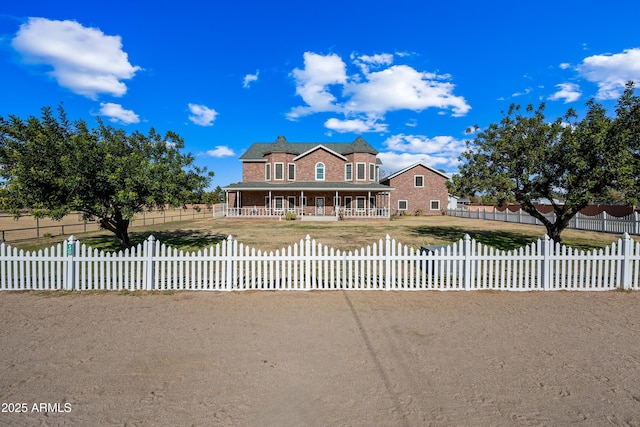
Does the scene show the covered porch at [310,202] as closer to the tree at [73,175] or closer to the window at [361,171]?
the window at [361,171]

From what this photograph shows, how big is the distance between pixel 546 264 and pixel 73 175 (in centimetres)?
1284

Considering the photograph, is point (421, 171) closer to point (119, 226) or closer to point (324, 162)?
point (324, 162)

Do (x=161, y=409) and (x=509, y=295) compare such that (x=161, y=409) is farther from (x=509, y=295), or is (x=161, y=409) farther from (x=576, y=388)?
(x=509, y=295)

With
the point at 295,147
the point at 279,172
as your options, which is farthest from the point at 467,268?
the point at 295,147

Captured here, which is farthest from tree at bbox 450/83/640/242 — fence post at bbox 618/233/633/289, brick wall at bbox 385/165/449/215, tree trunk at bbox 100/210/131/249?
brick wall at bbox 385/165/449/215

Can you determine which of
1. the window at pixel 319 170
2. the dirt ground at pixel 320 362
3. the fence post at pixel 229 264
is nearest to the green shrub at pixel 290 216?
the window at pixel 319 170

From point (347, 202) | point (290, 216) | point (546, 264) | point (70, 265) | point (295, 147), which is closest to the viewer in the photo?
point (70, 265)

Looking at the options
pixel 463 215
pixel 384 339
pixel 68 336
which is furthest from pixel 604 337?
pixel 463 215

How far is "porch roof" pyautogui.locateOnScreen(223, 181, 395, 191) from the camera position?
3153 cm

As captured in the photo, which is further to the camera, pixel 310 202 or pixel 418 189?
pixel 418 189

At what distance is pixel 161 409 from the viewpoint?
3107mm

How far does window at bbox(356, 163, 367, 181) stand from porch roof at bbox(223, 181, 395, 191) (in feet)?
3.43

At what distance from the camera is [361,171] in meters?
35.4

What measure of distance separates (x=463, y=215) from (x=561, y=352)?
37455mm
